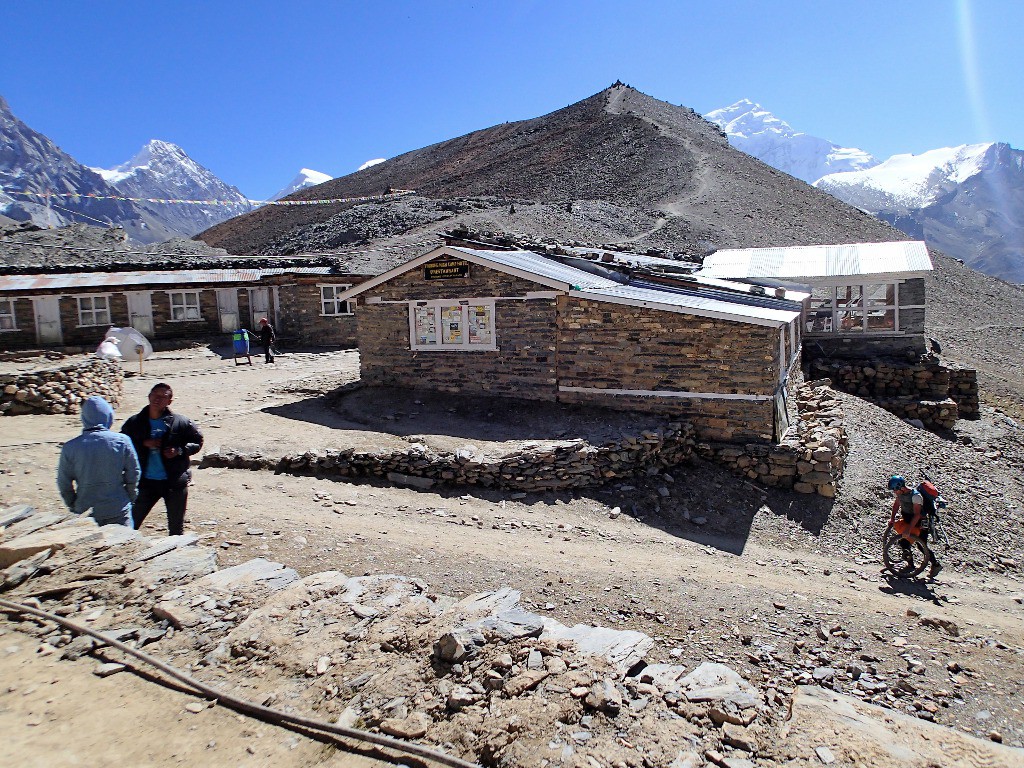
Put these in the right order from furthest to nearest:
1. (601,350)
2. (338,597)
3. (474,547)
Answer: (601,350)
(474,547)
(338,597)

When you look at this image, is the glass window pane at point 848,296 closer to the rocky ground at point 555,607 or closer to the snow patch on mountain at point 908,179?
the rocky ground at point 555,607

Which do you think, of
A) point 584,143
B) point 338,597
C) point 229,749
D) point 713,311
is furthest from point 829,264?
point 584,143

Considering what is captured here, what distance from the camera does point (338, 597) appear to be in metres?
5.07

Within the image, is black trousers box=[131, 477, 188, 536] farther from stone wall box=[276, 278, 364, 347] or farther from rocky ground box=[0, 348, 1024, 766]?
stone wall box=[276, 278, 364, 347]

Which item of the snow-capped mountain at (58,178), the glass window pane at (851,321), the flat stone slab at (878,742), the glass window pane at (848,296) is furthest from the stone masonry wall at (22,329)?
the snow-capped mountain at (58,178)

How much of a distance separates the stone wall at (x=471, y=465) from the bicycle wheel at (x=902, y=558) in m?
3.83

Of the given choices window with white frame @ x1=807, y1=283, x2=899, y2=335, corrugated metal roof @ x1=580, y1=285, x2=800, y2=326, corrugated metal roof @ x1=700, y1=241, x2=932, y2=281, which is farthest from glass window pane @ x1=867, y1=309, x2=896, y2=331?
corrugated metal roof @ x1=580, y1=285, x2=800, y2=326

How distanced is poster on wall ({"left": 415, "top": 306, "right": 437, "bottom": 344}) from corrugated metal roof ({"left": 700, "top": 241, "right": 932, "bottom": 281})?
11.8m

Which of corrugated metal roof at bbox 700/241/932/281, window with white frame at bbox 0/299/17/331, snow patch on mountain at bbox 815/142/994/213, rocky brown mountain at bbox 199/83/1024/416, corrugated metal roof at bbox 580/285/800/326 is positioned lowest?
corrugated metal roof at bbox 580/285/800/326

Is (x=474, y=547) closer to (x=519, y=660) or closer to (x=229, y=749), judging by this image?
(x=519, y=660)

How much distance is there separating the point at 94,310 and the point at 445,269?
17355 millimetres

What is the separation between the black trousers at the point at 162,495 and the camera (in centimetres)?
632

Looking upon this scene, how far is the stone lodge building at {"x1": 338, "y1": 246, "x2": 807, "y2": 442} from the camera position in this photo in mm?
11383

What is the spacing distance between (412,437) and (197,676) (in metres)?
7.23
